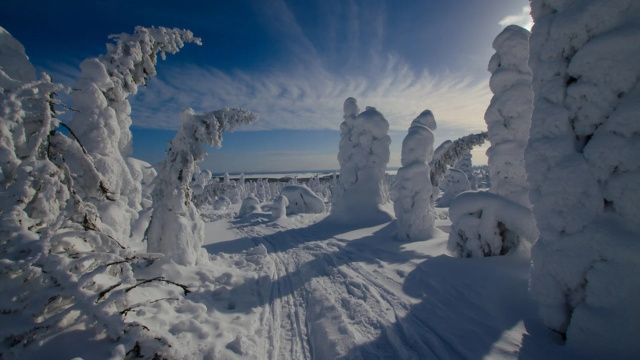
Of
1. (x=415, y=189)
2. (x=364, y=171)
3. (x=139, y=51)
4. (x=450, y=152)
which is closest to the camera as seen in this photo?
(x=139, y=51)

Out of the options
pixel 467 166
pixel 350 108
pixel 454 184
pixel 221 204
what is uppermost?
pixel 350 108

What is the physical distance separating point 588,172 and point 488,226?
4.10 metres

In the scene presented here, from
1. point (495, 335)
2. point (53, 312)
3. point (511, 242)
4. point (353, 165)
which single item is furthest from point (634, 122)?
point (353, 165)

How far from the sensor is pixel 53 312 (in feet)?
11.0

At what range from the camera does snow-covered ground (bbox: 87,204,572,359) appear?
4184 mm

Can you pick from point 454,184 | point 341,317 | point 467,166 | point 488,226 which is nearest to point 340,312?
point 341,317

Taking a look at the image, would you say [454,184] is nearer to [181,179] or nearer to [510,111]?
[510,111]

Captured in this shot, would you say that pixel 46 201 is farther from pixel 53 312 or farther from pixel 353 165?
pixel 353 165

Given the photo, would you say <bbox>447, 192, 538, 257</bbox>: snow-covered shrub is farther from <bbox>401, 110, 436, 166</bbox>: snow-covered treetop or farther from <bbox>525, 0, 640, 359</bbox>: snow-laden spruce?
<bbox>401, 110, 436, 166</bbox>: snow-covered treetop

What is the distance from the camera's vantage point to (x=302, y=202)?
26797mm

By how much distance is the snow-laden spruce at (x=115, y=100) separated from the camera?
6.59 m

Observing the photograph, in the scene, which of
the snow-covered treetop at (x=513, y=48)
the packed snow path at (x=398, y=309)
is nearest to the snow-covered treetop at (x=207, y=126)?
the packed snow path at (x=398, y=309)

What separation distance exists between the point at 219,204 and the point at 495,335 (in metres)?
43.4

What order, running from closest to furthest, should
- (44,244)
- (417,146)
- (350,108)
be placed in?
1. (44,244)
2. (417,146)
3. (350,108)
